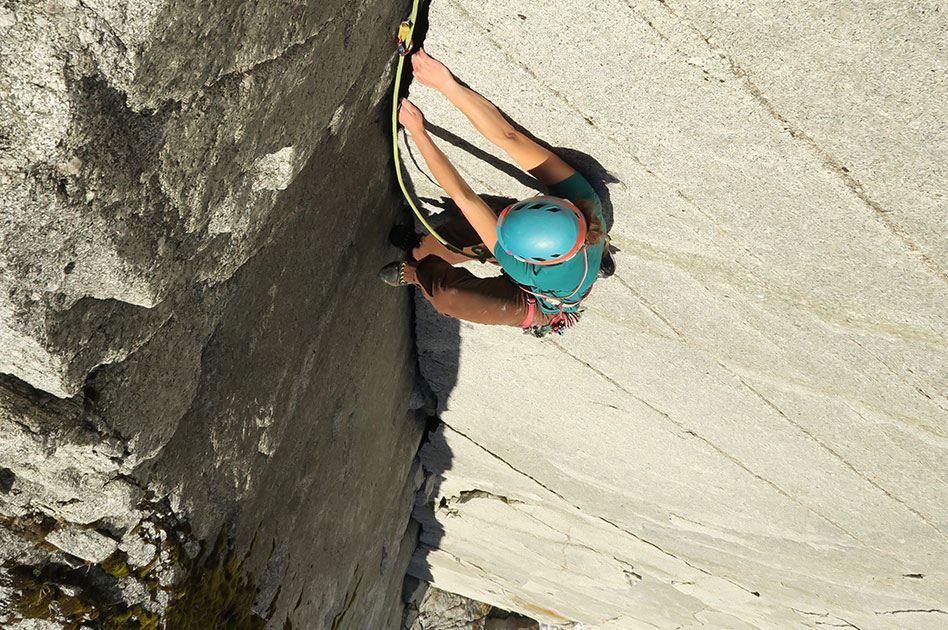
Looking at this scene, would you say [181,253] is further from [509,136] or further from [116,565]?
[509,136]

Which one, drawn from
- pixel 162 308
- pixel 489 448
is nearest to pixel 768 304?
pixel 162 308

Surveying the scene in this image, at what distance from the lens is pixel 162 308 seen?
1.29 meters

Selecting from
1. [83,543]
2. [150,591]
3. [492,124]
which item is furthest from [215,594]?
[492,124]

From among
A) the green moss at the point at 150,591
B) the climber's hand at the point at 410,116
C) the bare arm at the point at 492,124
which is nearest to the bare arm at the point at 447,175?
the climber's hand at the point at 410,116

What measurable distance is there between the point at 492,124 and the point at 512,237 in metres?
0.34

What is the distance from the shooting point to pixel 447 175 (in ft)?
6.91

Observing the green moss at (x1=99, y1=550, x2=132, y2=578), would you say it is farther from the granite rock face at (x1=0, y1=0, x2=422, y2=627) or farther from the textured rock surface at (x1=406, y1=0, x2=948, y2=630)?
the textured rock surface at (x1=406, y1=0, x2=948, y2=630)

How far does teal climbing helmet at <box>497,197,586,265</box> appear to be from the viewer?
6.18 ft

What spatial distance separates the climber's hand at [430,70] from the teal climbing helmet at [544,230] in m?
0.42

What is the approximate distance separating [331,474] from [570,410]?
1.25 m

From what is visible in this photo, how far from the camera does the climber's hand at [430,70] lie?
6.26ft

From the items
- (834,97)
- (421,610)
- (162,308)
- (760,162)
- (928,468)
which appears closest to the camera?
(162,308)

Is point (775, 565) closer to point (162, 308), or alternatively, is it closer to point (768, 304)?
point (768, 304)

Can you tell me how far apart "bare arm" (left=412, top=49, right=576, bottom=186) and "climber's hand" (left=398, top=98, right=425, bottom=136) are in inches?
5.1
